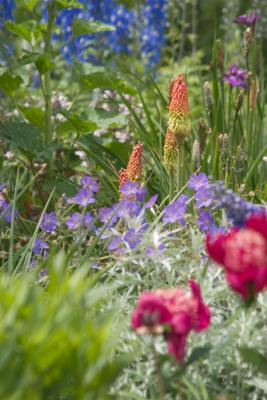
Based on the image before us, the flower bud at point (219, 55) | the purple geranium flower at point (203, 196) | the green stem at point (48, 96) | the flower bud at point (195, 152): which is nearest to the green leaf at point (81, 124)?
the green stem at point (48, 96)

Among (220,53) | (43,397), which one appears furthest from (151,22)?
(43,397)

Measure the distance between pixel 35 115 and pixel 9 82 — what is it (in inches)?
8.5

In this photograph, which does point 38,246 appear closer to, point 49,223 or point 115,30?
point 49,223

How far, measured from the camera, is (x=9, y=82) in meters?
3.98

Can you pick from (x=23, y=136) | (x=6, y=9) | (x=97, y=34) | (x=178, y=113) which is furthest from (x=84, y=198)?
(x=97, y=34)

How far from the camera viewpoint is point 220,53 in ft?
12.3

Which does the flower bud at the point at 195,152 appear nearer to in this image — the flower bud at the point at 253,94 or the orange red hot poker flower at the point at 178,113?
the orange red hot poker flower at the point at 178,113

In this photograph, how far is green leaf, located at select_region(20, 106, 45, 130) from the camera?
4.05 meters

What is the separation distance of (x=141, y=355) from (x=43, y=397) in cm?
59

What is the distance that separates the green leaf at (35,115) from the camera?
13.3 feet

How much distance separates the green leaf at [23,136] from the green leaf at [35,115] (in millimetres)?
61

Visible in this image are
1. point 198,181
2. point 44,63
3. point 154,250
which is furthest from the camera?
point 44,63

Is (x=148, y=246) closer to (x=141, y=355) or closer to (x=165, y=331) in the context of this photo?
(x=141, y=355)

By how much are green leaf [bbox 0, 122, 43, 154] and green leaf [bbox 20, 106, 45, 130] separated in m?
0.06
